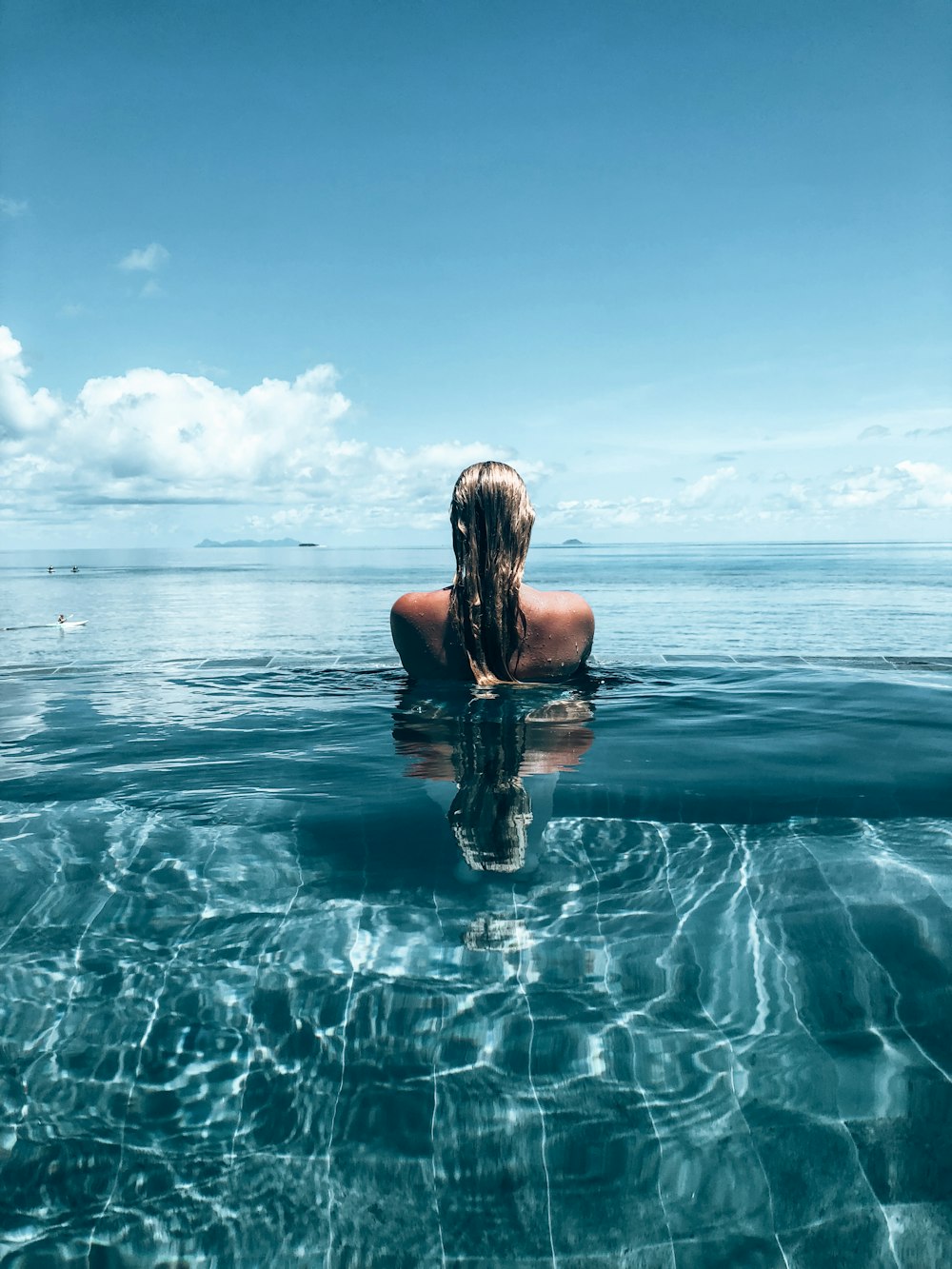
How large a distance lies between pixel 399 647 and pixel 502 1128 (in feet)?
17.2

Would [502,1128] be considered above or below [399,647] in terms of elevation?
below

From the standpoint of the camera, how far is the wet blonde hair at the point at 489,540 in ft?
20.5

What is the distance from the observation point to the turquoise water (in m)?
2.33

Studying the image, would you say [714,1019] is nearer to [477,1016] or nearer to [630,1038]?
[630,1038]

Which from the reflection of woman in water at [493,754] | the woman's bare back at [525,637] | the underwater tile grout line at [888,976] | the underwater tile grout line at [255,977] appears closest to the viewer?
the underwater tile grout line at [255,977]

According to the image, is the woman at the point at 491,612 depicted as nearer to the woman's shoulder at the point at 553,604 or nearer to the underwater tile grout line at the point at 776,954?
the woman's shoulder at the point at 553,604

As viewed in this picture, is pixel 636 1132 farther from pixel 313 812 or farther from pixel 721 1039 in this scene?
pixel 313 812

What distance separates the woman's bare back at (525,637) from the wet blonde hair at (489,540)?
10.1 inches

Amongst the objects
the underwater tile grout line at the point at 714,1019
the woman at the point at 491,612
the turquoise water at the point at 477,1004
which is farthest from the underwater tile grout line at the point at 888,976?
the woman at the point at 491,612

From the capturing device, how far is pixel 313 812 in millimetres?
4379

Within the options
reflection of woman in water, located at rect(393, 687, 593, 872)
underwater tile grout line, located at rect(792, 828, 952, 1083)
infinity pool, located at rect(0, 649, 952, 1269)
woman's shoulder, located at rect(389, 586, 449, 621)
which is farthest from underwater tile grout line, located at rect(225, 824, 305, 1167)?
woman's shoulder, located at rect(389, 586, 449, 621)

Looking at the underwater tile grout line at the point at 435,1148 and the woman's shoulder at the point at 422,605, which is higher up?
the woman's shoulder at the point at 422,605

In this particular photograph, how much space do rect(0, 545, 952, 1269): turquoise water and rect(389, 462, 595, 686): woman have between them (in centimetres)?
146

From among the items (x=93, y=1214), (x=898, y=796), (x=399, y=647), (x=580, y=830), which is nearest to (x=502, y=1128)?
(x=93, y=1214)
